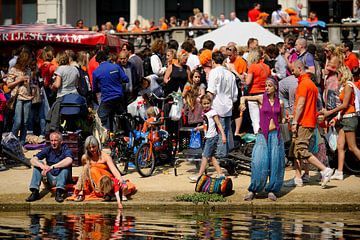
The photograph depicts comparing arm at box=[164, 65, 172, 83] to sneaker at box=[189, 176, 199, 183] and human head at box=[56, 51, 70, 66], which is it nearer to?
human head at box=[56, 51, 70, 66]

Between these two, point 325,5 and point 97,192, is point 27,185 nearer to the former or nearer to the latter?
point 97,192

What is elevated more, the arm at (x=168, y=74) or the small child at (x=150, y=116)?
the arm at (x=168, y=74)

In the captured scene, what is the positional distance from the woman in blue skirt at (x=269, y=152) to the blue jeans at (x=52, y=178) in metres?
3.08

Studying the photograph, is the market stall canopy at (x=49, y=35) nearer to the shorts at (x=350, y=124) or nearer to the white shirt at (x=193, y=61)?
the white shirt at (x=193, y=61)

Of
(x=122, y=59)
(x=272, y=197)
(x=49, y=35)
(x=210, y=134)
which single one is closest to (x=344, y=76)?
(x=210, y=134)

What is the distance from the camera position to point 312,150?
848 inches

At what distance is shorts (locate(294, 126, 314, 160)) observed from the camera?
21.1m

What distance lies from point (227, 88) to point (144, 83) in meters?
2.71

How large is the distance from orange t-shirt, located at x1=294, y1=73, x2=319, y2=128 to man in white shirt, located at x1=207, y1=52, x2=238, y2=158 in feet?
5.63

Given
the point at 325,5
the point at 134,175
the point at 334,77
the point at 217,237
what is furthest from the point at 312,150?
the point at 325,5

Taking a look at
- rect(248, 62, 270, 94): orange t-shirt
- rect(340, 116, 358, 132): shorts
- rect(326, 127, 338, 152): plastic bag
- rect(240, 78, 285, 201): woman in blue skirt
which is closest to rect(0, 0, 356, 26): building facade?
rect(248, 62, 270, 94): orange t-shirt

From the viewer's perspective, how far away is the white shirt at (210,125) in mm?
21656

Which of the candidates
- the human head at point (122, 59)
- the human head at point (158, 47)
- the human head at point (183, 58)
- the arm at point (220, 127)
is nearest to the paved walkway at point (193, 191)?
the arm at point (220, 127)

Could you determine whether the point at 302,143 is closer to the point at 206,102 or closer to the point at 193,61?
the point at 206,102
